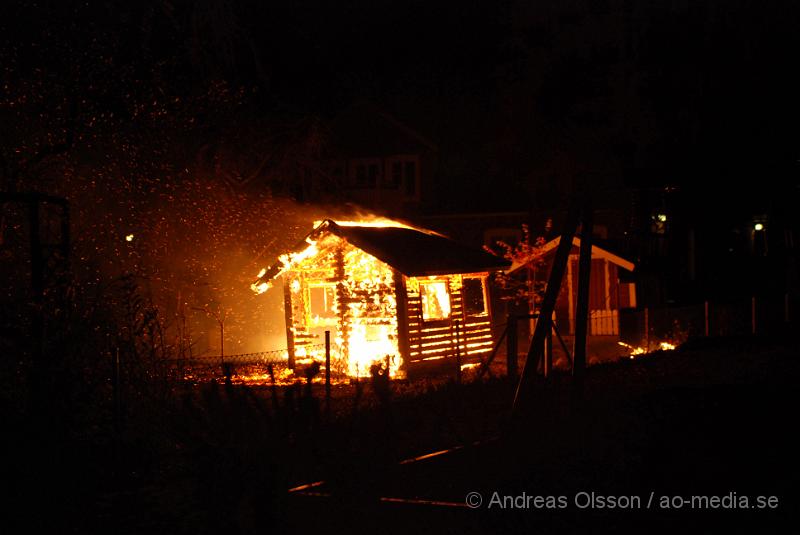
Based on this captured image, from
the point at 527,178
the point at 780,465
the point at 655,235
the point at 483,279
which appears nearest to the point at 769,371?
the point at 780,465

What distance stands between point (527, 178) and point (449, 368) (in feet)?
52.2

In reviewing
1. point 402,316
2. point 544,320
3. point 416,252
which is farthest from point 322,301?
point 544,320

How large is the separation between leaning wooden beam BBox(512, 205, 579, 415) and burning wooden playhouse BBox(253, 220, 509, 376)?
8383 mm

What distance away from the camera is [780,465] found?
7461 mm

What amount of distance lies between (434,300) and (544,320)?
11.6m

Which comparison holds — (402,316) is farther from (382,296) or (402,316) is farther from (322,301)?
(322,301)

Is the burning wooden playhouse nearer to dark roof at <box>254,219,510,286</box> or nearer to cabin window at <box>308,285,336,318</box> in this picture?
dark roof at <box>254,219,510,286</box>

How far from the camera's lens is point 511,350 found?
1278 cm

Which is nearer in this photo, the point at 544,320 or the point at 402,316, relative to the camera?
the point at 544,320

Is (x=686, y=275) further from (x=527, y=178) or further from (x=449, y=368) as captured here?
(x=449, y=368)

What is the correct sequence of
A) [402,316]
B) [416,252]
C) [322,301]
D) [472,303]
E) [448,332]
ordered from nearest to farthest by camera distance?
[402,316] < [416,252] < [448,332] < [322,301] < [472,303]

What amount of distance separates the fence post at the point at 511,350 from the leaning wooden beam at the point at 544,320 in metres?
3.63

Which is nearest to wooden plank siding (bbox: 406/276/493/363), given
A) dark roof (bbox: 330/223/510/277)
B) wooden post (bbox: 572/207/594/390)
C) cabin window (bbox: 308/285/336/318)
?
dark roof (bbox: 330/223/510/277)

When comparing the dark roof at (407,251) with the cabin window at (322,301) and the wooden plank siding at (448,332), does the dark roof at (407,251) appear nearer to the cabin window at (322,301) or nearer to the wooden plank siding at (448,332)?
the wooden plank siding at (448,332)
